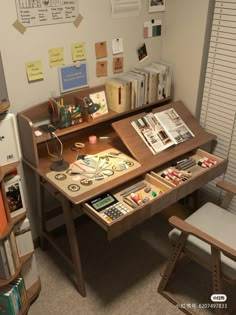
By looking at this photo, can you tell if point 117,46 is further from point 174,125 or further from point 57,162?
point 57,162

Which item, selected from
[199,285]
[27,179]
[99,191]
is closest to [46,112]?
[27,179]

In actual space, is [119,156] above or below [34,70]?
below

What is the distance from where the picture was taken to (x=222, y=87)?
7.48 ft

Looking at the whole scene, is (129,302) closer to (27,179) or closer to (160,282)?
(160,282)

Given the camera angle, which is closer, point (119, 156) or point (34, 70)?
point (34, 70)

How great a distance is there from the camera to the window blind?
212 centimetres

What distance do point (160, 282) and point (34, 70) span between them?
4.85ft

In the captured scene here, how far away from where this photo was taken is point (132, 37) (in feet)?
7.62

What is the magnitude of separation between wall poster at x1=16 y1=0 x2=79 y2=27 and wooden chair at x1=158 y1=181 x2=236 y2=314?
4.23 ft

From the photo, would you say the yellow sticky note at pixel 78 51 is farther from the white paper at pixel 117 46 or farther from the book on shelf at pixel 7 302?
the book on shelf at pixel 7 302

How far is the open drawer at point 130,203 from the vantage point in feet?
5.59

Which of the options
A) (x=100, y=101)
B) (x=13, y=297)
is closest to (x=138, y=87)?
(x=100, y=101)

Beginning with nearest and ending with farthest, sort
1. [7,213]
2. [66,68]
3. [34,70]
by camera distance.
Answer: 1. [7,213]
2. [34,70]
3. [66,68]

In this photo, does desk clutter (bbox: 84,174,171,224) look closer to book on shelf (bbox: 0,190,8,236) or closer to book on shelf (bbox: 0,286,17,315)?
book on shelf (bbox: 0,190,8,236)
